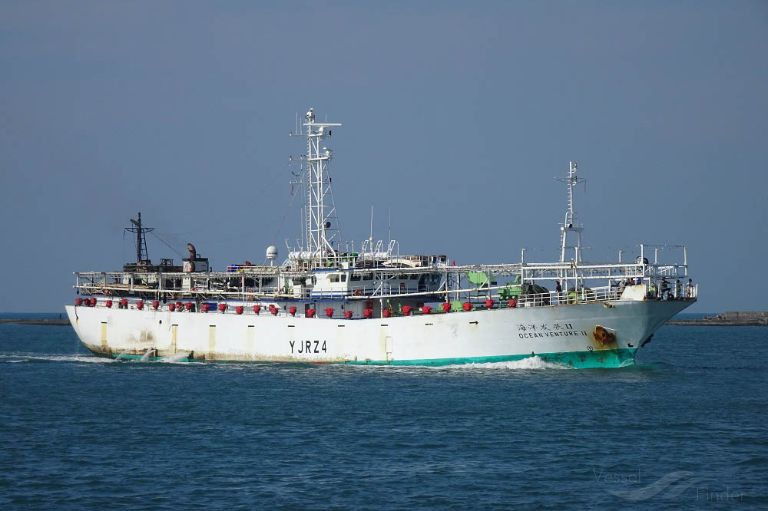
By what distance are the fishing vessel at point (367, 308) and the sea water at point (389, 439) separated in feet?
4.76

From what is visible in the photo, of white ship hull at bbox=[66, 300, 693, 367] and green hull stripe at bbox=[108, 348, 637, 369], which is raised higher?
white ship hull at bbox=[66, 300, 693, 367]

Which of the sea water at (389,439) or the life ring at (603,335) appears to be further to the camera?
the life ring at (603,335)

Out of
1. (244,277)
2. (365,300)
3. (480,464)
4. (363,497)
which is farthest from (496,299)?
(363,497)

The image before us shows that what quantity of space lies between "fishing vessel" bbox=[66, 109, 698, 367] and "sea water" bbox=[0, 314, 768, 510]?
145 centimetres

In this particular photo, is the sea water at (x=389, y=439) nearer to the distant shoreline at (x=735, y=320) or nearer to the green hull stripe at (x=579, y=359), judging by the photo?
the green hull stripe at (x=579, y=359)

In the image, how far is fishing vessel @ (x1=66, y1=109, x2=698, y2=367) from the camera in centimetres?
5056

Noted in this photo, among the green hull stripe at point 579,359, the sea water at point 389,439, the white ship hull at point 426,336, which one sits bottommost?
the sea water at point 389,439

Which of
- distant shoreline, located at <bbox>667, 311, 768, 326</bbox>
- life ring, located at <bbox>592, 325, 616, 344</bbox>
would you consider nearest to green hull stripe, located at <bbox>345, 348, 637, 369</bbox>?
life ring, located at <bbox>592, 325, 616, 344</bbox>

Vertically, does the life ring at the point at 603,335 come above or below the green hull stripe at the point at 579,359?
A: above

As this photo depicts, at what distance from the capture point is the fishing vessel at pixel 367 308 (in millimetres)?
50562

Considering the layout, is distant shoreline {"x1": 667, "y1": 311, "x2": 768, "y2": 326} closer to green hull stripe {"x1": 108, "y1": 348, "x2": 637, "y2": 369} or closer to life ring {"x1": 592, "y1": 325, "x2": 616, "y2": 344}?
green hull stripe {"x1": 108, "y1": 348, "x2": 637, "y2": 369}

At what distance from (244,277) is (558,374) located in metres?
21.4

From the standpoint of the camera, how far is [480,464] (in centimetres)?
3127

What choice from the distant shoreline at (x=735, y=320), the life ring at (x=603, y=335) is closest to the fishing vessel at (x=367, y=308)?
the life ring at (x=603, y=335)
